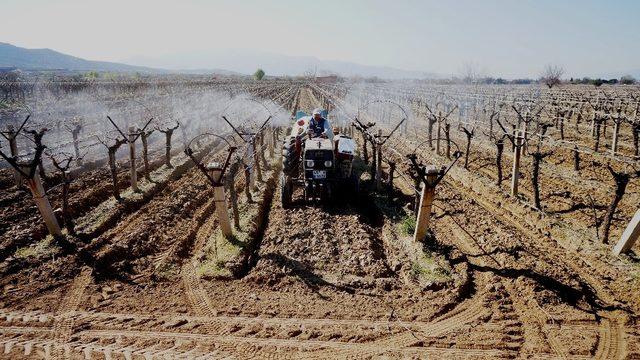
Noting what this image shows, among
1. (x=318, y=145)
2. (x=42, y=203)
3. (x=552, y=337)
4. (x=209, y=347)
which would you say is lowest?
(x=209, y=347)

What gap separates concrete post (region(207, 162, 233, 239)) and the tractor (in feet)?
7.19

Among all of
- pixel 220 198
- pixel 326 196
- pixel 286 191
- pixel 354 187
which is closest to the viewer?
pixel 220 198

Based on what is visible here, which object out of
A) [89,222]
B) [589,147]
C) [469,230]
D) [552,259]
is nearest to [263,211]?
[89,222]

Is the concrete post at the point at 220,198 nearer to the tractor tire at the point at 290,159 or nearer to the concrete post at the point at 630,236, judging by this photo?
the tractor tire at the point at 290,159

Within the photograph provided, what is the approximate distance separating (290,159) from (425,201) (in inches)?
158

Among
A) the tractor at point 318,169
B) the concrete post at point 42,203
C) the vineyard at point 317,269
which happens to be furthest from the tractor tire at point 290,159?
the concrete post at point 42,203

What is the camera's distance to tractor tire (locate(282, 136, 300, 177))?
10195 millimetres

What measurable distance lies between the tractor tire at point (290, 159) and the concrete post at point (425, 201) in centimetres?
377

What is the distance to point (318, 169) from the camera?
9.84 meters

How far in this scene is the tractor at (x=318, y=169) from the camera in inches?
385

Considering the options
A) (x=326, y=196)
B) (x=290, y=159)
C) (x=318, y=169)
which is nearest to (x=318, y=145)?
(x=318, y=169)

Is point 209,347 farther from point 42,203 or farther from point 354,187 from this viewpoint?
point 354,187

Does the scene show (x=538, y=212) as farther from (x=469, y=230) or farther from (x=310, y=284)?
(x=310, y=284)

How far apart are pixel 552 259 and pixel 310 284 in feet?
15.4
